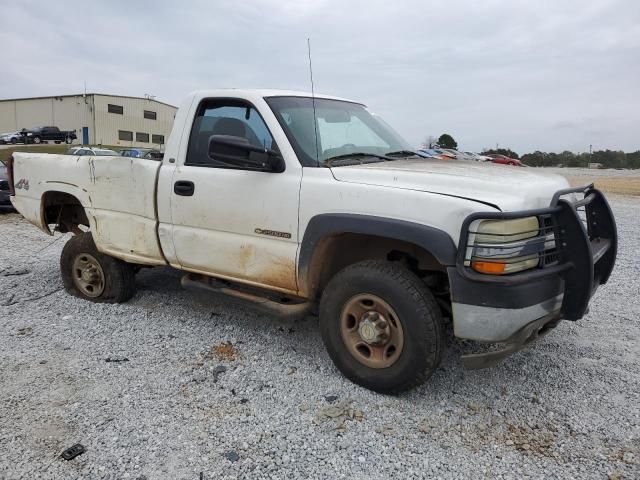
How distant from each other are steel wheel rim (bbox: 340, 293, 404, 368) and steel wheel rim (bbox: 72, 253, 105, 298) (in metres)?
2.83

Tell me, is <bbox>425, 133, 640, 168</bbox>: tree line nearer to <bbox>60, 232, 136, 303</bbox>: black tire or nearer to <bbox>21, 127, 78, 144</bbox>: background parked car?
<bbox>21, 127, 78, 144</bbox>: background parked car

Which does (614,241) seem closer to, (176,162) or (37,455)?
(176,162)

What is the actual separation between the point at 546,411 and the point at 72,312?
4.07m

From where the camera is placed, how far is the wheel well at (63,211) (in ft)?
17.0

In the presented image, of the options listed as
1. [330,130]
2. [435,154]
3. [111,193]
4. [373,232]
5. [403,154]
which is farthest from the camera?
[435,154]

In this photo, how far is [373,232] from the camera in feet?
10.1

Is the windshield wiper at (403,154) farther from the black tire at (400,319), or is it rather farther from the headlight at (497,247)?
the headlight at (497,247)

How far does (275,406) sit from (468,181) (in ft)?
5.88

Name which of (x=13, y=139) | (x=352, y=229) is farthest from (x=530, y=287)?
(x=13, y=139)

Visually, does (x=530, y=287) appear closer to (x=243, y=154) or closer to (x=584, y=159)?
(x=243, y=154)

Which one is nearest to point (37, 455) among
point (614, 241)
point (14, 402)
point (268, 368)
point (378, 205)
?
point (14, 402)

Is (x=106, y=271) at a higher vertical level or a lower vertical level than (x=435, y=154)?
lower

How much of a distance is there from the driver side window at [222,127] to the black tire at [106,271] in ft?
4.93

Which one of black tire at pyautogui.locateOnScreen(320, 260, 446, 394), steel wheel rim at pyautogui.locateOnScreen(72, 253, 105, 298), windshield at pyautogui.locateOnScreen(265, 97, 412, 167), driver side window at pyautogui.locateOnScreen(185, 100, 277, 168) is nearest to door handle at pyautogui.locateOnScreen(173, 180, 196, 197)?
driver side window at pyautogui.locateOnScreen(185, 100, 277, 168)
